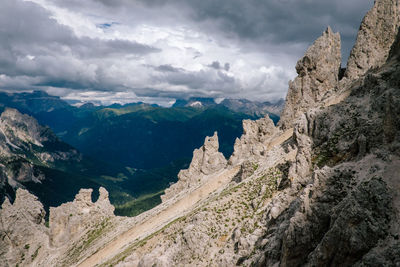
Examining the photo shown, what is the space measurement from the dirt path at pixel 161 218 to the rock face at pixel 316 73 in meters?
28.7

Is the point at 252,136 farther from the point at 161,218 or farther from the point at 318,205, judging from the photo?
the point at 318,205

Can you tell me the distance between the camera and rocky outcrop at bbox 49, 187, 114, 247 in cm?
9575

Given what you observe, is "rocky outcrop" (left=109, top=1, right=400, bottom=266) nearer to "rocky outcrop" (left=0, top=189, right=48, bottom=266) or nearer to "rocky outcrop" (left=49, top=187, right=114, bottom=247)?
"rocky outcrop" (left=49, top=187, right=114, bottom=247)

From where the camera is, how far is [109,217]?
99688mm

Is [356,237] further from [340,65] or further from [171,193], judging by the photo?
[171,193]

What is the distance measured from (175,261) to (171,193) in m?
77.6

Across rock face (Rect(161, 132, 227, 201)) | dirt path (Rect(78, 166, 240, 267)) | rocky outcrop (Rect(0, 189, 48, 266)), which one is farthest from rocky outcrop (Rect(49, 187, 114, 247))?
rock face (Rect(161, 132, 227, 201))

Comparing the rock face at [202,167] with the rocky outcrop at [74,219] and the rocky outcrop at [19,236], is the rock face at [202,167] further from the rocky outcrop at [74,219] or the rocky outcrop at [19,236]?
the rocky outcrop at [19,236]

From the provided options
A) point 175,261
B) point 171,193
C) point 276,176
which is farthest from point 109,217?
point 276,176

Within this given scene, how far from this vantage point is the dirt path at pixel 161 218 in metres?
74.8

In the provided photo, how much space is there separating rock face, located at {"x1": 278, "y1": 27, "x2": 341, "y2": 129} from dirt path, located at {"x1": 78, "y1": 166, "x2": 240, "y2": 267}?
28670mm

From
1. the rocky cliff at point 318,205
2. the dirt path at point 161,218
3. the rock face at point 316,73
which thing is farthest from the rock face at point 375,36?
the dirt path at point 161,218

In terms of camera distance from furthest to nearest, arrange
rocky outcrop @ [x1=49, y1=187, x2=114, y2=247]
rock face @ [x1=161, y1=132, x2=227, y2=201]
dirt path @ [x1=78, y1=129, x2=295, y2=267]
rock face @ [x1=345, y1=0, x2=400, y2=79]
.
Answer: rock face @ [x1=161, y1=132, x2=227, y2=201] → rocky outcrop @ [x1=49, y1=187, x2=114, y2=247] → dirt path @ [x1=78, y1=129, x2=295, y2=267] → rock face @ [x1=345, y1=0, x2=400, y2=79]

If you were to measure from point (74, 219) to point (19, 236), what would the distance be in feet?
74.6
